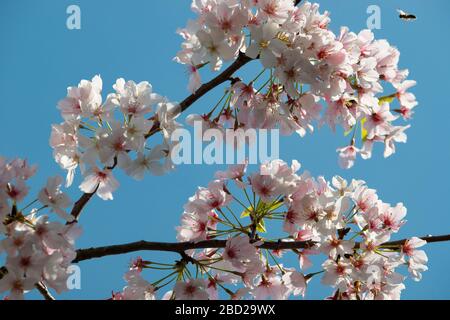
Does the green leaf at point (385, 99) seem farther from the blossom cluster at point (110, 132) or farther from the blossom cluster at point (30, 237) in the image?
the blossom cluster at point (30, 237)

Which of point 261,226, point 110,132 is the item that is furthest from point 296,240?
point 110,132

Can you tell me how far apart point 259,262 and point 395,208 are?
2.30 ft

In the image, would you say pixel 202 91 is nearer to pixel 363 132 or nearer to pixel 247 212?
pixel 247 212

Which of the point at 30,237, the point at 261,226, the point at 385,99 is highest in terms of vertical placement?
the point at 385,99

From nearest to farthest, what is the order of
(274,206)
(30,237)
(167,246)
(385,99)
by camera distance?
(30,237) < (167,246) < (274,206) < (385,99)

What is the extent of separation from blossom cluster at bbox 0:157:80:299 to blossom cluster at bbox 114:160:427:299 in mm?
517

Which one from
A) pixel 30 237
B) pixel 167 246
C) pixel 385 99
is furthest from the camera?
pixel 385 99

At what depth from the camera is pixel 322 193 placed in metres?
2.67

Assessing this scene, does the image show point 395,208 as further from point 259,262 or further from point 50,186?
point 50,186

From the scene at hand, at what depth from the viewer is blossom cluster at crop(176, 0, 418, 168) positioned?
2.44 m

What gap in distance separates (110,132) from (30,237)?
1.72 feet

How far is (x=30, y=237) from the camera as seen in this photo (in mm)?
2148

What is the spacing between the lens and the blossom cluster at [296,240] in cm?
252
